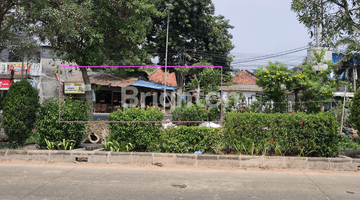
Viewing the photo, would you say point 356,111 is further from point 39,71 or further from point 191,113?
point 39,71

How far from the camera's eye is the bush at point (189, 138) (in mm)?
7301

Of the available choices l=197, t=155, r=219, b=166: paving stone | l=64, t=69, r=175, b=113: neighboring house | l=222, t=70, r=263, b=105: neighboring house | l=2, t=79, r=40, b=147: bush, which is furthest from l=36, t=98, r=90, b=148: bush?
l=222, t=70, r=263, b=105: neighboring house

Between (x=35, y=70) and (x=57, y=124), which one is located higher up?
(x=35, y=70)

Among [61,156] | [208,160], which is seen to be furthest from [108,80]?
[208,160]

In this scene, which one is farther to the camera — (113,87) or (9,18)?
(113,87)

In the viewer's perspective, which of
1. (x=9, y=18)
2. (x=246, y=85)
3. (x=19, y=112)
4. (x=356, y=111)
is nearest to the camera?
(x=356, y=111)

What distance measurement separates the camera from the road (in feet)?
15.6

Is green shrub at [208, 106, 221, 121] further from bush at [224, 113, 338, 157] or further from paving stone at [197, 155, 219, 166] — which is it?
paving stone at [197, 155, 219, 166]

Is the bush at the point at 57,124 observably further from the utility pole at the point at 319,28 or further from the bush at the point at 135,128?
the utility pole at the point at 319,28

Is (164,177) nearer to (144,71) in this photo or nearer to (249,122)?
(249,122)

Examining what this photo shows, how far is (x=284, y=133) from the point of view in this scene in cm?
714

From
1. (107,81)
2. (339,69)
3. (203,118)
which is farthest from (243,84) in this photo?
(203,118)

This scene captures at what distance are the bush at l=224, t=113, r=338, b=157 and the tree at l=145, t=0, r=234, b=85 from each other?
19.4 metres

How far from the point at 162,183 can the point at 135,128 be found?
2.18 metres
